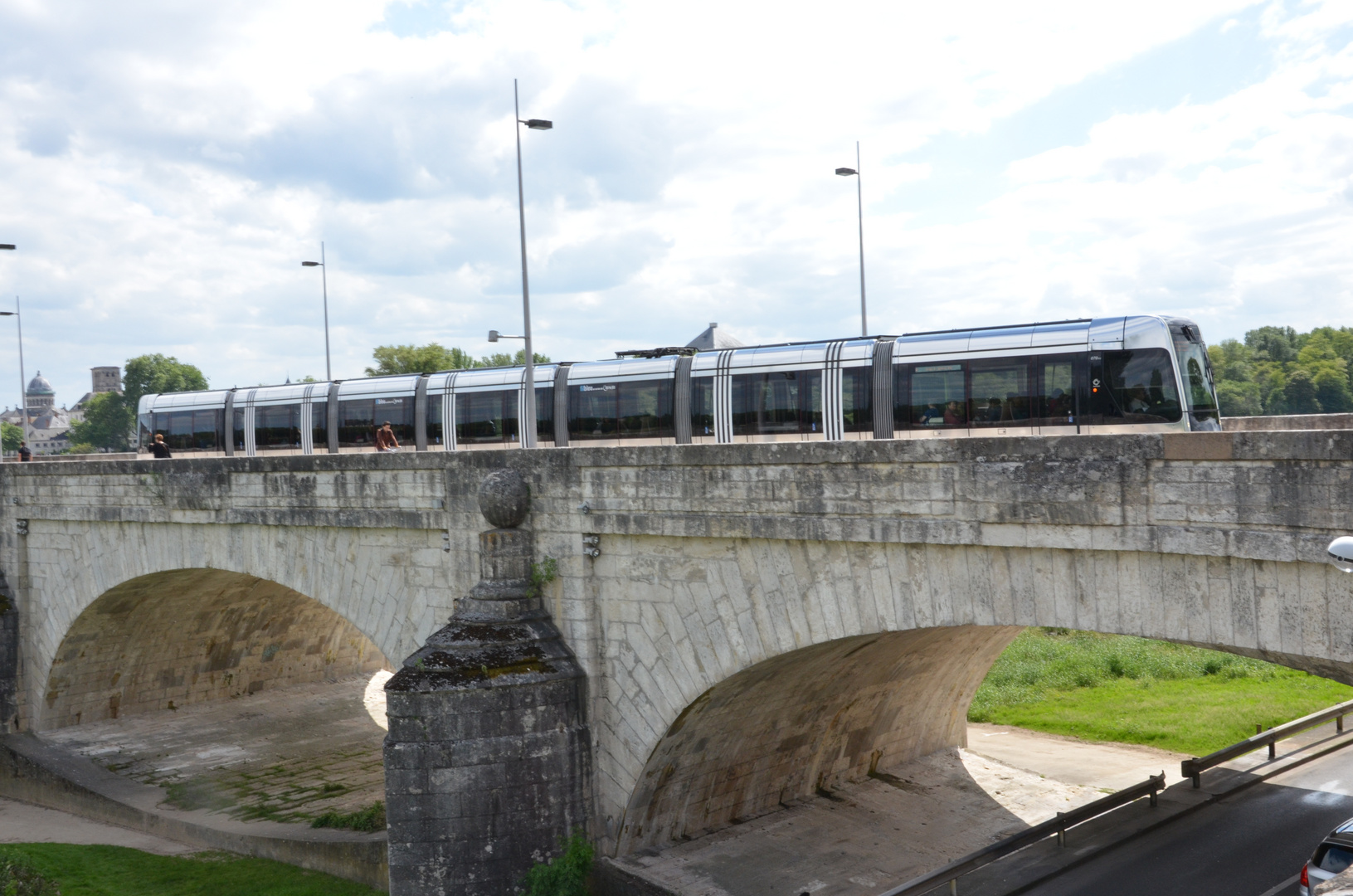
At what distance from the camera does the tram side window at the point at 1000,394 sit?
14.0 m

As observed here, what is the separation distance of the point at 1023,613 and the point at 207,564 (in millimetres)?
15161

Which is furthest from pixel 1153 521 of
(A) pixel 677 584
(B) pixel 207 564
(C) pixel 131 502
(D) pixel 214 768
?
(D) pixel 214 768

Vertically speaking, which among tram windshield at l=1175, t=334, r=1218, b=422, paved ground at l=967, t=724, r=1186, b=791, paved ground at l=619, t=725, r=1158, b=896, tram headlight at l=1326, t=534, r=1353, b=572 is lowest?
paved ground at l=967, t=724, r=1186, b=791

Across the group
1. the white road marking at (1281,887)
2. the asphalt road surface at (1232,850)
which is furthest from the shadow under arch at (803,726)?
the white road marking at (1281,887)

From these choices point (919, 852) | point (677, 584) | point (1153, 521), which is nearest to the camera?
point (1153, 521)

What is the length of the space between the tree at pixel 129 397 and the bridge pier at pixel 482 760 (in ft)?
310

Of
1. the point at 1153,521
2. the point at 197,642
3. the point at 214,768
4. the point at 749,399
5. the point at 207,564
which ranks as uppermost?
the point at 749,399

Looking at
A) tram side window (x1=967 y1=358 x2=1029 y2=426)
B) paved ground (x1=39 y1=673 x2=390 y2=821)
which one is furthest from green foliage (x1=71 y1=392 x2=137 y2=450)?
tram side window (x1=967 y1=358 x2=1029 y2=426)

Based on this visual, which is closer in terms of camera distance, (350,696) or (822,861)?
(822,861)

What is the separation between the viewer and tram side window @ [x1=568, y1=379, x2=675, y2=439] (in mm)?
17641

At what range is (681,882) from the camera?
44.6ft

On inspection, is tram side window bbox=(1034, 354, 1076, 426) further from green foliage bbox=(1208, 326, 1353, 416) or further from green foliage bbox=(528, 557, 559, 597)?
green foliage bbox=(1208, 326, 1353, 416)

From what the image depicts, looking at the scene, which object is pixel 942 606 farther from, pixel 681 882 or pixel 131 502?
pixel 131 502

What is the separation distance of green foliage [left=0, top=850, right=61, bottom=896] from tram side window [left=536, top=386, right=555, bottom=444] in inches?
406
